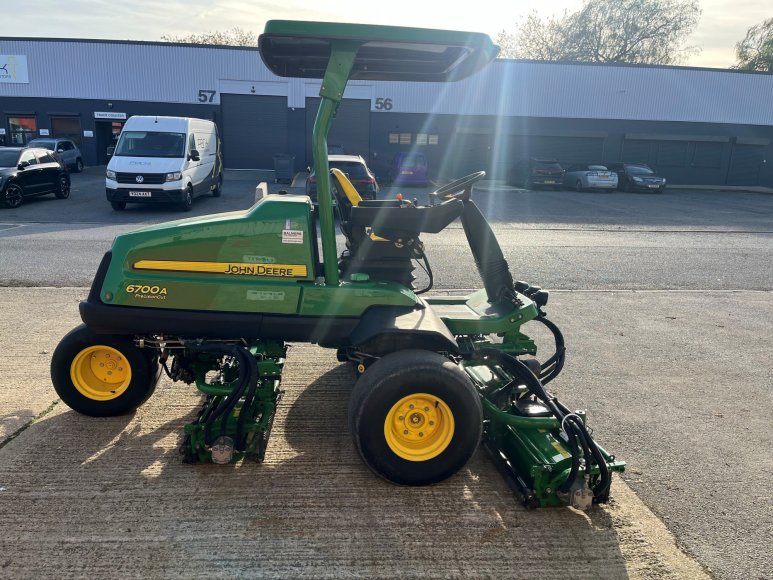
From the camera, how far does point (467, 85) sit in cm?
2948

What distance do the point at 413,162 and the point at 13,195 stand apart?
15.0m

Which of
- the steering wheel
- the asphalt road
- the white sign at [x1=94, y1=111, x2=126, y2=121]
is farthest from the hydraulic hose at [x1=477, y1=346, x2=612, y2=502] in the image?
the white sign at [x1=94, y1=111, x2=126, y2=121]

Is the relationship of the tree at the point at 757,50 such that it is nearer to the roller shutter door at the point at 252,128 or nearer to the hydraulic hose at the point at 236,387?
the roller shutter door at the point at 252,128

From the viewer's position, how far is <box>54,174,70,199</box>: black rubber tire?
16672mm

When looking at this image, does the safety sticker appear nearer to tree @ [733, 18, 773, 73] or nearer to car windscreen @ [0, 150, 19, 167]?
car windscreen @ [0, 150, 19, 167]

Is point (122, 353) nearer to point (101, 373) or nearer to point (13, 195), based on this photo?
point (101, 373)

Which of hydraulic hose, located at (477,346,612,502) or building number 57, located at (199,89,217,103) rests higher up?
building number 57, located at (199,89,217,103)

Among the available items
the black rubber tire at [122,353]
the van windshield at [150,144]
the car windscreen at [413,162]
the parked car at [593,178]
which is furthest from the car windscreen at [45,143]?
the black rubber tire at [122,353]

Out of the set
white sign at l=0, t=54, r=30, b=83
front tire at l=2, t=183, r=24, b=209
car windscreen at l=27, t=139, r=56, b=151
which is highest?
white sign at l=0, t=54, r=30, b=83

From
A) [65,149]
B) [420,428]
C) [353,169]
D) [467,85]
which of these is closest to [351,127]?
[467,85]

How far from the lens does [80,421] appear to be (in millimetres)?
3947

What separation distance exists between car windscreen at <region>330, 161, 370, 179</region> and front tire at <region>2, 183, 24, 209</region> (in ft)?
26.0

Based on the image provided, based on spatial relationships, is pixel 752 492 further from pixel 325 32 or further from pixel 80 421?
pixel 80 421

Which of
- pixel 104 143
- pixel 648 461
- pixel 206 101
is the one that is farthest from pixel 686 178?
pixel 648 461
